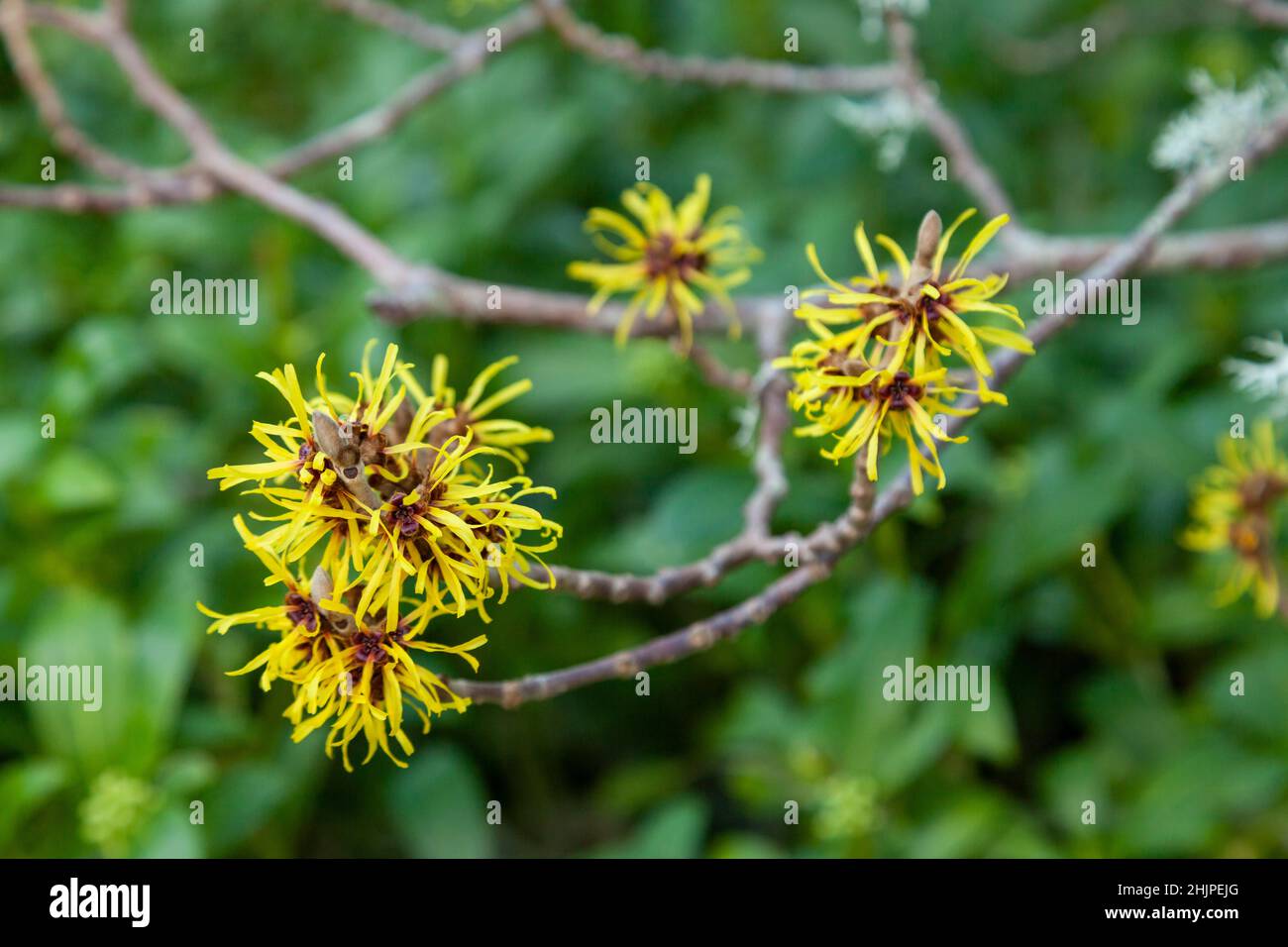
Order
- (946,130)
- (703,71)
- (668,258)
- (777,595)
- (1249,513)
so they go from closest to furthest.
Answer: (777,595), (668,258), (1249,513), (946,130), (703,71)

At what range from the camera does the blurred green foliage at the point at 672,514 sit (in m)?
1.91

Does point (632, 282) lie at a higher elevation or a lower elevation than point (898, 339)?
higher

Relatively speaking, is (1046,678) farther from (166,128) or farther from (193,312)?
(166,128)

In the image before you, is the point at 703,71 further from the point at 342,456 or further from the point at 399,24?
the point at 342,456

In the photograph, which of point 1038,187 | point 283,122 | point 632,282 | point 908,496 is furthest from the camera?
point 283,122

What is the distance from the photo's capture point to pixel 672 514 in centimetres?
193

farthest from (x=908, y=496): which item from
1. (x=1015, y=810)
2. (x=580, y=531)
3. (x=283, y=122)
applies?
(x=283, y=122)

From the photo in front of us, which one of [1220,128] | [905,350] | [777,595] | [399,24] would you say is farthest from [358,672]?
[399,24]

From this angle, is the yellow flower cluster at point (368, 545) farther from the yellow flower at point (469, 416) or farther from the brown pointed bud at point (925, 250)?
the brown pointed bud at point (925, 250)

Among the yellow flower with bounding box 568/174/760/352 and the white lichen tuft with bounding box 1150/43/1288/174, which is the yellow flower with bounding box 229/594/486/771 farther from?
the white lichen tuft with bounding box 1150/43/1288/174

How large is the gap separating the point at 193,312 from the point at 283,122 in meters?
1.20

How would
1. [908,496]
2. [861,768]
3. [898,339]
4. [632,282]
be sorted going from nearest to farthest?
[898,339], [908,496], [632,282], [861,768]

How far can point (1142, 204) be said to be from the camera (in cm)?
243
